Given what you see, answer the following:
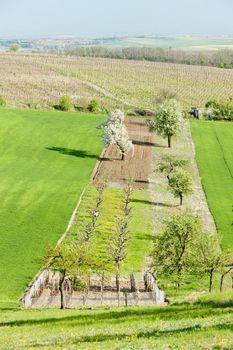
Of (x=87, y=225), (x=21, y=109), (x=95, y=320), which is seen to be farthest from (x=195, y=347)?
(x=21, y=109)

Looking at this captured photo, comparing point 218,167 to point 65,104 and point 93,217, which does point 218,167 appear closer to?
point 93,217

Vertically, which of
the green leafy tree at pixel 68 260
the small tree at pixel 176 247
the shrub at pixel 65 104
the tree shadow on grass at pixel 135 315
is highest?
the tree shadow on grass at pixel 135 315

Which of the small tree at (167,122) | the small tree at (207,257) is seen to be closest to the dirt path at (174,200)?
the small tree at (167,122)

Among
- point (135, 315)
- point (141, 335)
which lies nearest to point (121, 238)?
point (135, 315)

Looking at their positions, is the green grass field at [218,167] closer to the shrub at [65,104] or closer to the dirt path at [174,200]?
the dirt path at [174,200]

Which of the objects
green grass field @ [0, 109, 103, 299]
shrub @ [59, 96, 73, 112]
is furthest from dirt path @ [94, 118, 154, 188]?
shrub @ [59, 96, 73, 112]

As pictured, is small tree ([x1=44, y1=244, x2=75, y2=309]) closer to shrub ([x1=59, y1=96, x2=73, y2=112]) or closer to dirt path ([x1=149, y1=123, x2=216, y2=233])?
dirt path ([x1=149, y1=123, x2=216, y2=233])

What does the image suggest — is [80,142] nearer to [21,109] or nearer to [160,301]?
[21,109]
